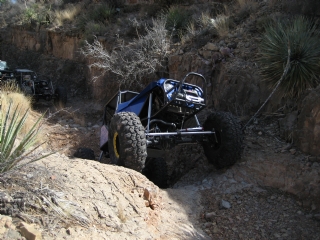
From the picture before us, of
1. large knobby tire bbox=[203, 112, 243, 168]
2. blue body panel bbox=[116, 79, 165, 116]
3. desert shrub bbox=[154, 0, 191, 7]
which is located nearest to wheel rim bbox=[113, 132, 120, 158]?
blue body panel bbox=[116, 79, 165, 116]

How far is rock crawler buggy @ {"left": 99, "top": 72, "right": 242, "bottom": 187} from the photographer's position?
17.2 feet

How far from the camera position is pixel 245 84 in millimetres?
7609

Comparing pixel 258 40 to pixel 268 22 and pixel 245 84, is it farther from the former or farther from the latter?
pixel 245 84

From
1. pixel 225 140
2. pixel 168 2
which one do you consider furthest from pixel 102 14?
pixel 225 140

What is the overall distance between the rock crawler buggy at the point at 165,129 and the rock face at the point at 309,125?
1073 mm

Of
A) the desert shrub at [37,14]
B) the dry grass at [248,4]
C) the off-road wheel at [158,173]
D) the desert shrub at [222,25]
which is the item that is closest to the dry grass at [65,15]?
the desert shrub at [37,14]

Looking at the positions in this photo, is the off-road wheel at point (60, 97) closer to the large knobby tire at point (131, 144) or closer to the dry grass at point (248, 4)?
the dry grass at point (248, 4)

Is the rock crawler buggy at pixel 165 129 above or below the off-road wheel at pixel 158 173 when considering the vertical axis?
above

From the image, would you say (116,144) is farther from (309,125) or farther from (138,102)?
(309,125)

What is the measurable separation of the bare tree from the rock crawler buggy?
3.92 m

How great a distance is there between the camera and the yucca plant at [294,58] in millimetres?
6441

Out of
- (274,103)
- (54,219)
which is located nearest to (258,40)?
(274,103)

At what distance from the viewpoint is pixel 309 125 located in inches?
228

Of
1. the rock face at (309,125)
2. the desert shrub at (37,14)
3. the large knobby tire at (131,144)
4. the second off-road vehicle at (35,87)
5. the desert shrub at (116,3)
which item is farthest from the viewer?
the desert shrub at (37,14)
